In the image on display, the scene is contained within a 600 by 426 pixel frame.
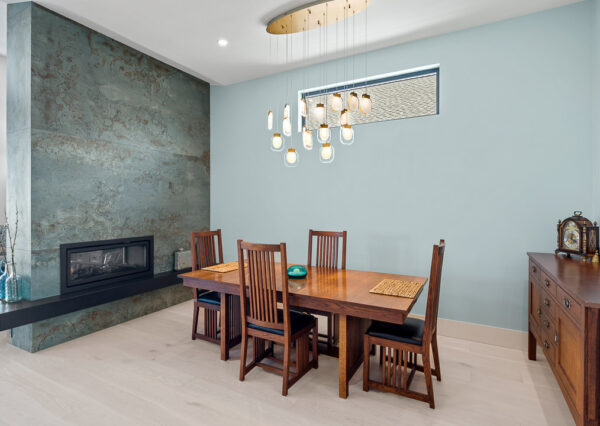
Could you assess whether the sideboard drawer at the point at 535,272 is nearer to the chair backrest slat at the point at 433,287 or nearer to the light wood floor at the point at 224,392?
the light wood floor at the point at 224,392

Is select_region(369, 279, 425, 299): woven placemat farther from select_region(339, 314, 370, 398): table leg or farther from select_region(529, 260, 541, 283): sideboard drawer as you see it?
select_region(529, 260, 541, 283): sideboard drawer

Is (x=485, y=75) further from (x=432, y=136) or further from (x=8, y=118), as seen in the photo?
(x=8, y=118)

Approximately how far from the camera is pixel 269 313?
89.7 inches

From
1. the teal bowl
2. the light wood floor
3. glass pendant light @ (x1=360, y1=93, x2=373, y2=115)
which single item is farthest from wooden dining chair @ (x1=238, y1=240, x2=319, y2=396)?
glass pendant light @ (x1=360, y1=93, x2=373, y2=115)

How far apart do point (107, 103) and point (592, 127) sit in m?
4.59

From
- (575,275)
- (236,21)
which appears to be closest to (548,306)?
(575,275)

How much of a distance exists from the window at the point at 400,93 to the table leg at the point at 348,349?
222cm

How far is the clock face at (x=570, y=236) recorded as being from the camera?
242 centimetres

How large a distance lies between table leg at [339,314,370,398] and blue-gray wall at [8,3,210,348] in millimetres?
2655

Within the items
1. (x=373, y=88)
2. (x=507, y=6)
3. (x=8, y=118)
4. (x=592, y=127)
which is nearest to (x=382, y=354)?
(x=592, y=127)

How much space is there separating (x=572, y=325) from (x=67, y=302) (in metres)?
3.74

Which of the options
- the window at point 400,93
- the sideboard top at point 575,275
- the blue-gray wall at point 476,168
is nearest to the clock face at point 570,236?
the sideboard top at point 575,275

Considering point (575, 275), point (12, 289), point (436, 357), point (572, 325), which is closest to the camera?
point (572, 325)

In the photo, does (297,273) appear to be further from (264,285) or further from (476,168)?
(476,168)
